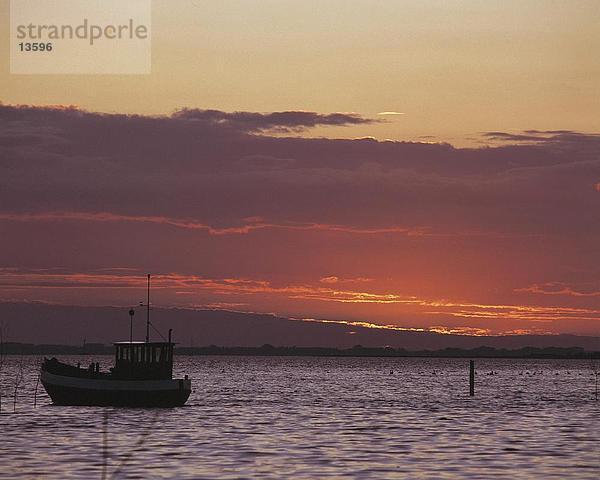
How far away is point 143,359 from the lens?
82.9m

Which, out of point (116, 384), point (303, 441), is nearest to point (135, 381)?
point (116, 384)

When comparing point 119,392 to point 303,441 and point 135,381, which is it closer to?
point 135,381

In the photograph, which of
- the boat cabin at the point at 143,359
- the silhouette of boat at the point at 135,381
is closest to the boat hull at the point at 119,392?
the silhouette of boat at the point at 135,381

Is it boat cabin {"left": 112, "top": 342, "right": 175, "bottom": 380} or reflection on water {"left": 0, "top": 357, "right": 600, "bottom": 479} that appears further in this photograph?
boat cabin {"left": 112, "top": 342, "right": 175, "bottom": 380}

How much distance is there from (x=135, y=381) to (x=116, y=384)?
69.8 inches

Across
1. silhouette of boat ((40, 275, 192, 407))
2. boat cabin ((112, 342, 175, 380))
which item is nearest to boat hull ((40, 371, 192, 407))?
silhouette of boat ((40, 275, 192, 407))

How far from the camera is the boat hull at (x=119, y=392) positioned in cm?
8375

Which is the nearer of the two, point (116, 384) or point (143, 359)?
point (143, 359)

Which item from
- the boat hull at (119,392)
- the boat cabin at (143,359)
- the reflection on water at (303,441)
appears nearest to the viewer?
the reflection on water at (303,441)

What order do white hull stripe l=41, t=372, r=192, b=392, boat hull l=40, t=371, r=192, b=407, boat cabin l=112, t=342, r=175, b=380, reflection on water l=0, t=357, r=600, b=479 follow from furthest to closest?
boat hull l=40, t=371, r=192, b=407 < white hull stripe l=41, t=372, r=192, b=392 < boat cabin l=112, t=342, r=175, b=380 < reflection on water l=0, t=357, r=600, b=479

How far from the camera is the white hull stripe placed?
83500 millimetres

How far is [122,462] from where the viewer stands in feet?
178

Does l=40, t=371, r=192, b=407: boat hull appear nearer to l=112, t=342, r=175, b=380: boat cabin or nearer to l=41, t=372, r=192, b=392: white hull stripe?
l=41, t=372, r=192, b=392: white hull stripe

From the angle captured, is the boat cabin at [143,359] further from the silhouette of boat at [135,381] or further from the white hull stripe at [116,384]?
the white hull stripe at [116,384]
